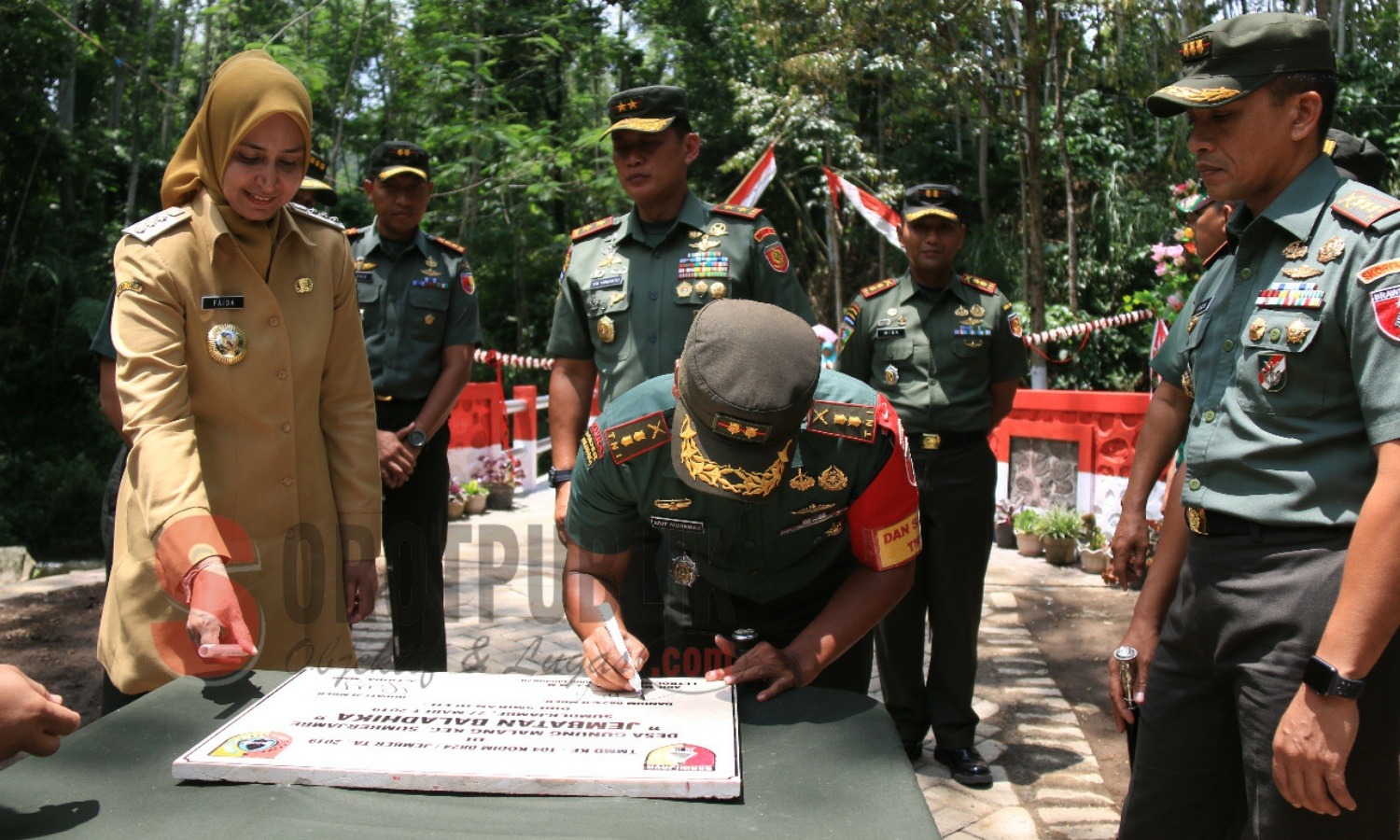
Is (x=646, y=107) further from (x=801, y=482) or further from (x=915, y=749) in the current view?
(x=915, y=749)

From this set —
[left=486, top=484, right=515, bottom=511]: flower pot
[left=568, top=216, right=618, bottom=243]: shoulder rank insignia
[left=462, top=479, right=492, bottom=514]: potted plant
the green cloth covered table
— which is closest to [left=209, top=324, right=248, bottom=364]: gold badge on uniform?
the green cloth covered table

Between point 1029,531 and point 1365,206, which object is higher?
point 1365,206

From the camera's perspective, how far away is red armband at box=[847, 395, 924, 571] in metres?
2.17

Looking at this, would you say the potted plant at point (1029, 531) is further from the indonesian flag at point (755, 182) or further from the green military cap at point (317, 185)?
the indonesian flag at point (755, 182)

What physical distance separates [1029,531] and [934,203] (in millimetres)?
3684

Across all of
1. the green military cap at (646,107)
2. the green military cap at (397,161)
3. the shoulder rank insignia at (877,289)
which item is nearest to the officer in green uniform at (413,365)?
the green military cap at (397,161)

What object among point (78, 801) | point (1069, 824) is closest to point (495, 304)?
point (1069, 824)

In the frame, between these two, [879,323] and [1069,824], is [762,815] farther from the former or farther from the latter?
[879,323]

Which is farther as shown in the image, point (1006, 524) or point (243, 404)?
point (1006, 524)

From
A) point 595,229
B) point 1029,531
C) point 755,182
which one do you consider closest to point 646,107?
point 595,229

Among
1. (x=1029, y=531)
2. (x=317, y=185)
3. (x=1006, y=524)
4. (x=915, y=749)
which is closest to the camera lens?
(x=915, y=749)

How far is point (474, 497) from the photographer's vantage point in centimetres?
859

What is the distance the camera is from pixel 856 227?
16.2m

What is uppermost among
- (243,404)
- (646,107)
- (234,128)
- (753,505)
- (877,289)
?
(646,107)
